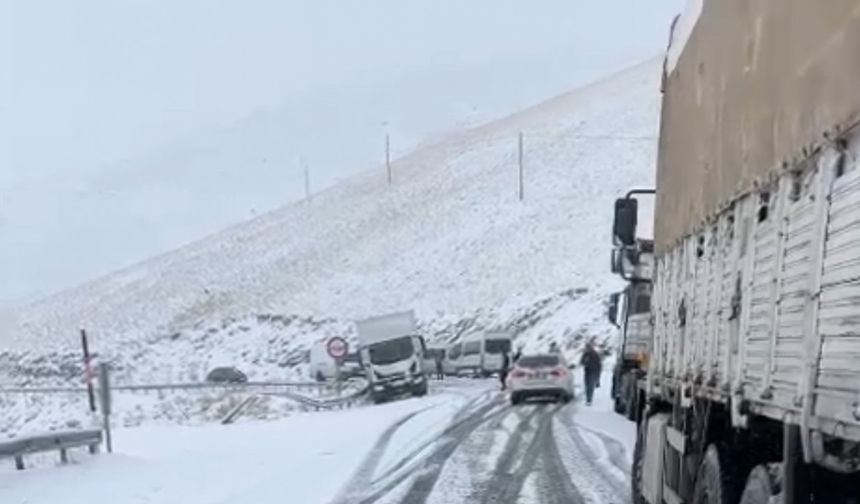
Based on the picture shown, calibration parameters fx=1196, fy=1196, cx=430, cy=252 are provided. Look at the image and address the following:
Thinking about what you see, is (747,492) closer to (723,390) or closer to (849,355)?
(723,390)

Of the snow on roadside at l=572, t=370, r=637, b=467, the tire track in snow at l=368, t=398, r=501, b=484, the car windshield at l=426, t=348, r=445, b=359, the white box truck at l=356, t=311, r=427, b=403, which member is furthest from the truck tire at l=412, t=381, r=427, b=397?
the car windshield at l=426, t=348, r=445, b=359

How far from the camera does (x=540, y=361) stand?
33156 mm

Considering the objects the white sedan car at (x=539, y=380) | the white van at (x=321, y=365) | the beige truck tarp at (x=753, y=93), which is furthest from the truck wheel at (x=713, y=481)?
the white van at (x=321, y=365)

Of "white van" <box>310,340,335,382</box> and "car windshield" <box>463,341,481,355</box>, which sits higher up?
"car windshield" <box>463,341,481,355</box>

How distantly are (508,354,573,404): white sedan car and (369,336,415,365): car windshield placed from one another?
6023 mm

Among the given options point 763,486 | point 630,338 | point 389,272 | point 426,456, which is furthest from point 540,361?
point 389,272

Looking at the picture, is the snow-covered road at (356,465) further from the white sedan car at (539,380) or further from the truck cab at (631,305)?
the white sedan car at (539,380)

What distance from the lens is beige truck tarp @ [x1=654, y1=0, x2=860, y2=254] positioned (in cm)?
376

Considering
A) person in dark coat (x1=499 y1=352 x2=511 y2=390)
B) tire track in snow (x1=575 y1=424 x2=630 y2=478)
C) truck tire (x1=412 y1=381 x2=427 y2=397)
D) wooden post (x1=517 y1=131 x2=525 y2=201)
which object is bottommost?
truck tire (x1=412 y1=381 x2=427 y2=397)

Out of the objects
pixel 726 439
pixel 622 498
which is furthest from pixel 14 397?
pixel 726 439

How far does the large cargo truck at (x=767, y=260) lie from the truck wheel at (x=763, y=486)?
0.03 feet

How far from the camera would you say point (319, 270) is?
270 ft

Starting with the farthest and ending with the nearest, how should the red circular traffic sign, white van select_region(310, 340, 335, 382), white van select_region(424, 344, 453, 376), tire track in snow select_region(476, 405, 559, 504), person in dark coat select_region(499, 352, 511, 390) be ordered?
white van select_region(310, 340, 335, 382), white van select_region(424, 344, 453, 376), person in dark coat select_region(499, 352, 511, 390), the red circular traffic sign, tire track in snow select_region(476, 405, 559, 504)

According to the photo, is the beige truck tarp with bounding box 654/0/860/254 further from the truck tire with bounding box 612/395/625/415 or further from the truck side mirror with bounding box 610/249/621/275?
the truck tire with bounding box 612/395/625/415
